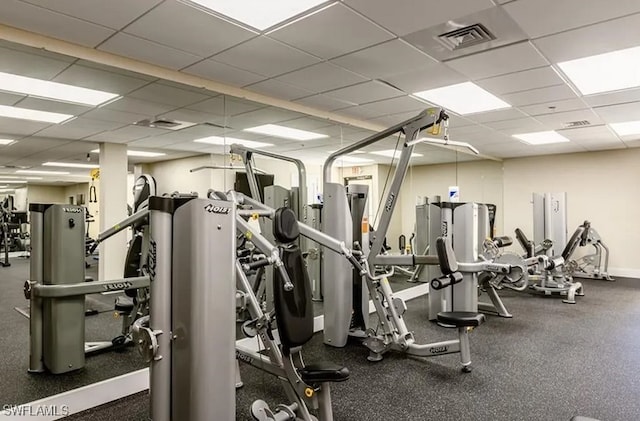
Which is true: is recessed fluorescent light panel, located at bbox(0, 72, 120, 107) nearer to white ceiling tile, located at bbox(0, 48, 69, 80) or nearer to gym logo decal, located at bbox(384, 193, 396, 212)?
white ceiling tile, located at bbox(0, 48, 69, 80)

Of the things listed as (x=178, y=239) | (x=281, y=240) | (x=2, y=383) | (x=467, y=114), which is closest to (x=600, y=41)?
(x=467, y=114)

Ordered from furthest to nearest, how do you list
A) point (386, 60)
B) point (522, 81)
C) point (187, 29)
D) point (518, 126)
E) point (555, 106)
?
point (518, 126) → point (555, 106) → point (522, 81) → point (386, 60) → point (187, 29)

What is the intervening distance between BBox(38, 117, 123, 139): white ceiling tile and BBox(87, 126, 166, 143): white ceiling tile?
6 cm

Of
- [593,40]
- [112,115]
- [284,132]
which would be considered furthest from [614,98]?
[112,115]

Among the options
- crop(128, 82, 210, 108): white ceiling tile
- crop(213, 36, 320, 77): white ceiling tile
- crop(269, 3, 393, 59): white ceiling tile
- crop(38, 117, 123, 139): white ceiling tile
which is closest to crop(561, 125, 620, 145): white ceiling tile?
crop(269, 3, 393, 59): white ceiling tile

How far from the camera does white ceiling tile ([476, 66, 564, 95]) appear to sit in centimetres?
358

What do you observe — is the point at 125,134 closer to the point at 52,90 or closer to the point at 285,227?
the point at 52,90

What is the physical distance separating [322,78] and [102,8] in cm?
186

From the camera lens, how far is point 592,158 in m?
8.23

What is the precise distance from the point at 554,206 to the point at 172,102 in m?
6.34

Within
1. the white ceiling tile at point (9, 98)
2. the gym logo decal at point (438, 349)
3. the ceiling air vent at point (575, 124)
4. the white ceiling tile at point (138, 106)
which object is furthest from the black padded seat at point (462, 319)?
the white ceiling tile at point (9, 98)

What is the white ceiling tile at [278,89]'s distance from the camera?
12.7 feet

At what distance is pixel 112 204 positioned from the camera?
11.6 ft

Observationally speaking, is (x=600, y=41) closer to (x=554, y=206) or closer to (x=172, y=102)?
(x=172, y=102)
